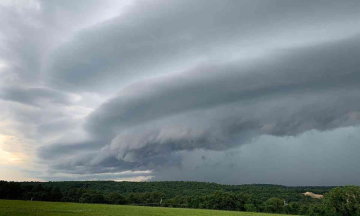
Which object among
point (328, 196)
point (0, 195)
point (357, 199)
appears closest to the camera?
point (357, 199)

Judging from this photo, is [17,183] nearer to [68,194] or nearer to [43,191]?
[43,191]

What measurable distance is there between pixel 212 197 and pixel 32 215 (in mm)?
102585

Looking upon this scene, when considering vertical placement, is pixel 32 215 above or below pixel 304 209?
above

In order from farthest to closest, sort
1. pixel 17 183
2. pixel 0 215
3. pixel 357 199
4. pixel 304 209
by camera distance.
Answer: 1. pixel 17 183
2. pixel 304 209
3. pixel 357 199
4. pixel 0 215

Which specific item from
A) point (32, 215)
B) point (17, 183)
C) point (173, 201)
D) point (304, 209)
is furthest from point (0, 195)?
point (304, 209)

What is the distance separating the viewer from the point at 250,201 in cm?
12294

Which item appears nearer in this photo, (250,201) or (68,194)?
(250,201)

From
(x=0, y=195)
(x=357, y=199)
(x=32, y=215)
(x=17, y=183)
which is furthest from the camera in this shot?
(x=17, y=183)

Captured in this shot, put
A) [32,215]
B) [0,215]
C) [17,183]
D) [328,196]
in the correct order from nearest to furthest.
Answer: [0,215], [32,215], [328,196], [17,183]

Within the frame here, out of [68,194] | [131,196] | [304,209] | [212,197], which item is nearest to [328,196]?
[304,209]

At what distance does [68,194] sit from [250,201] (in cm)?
9131

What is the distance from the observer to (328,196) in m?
101

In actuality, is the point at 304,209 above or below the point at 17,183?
below

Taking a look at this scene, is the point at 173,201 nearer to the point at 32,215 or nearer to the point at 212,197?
the point at 212,197
